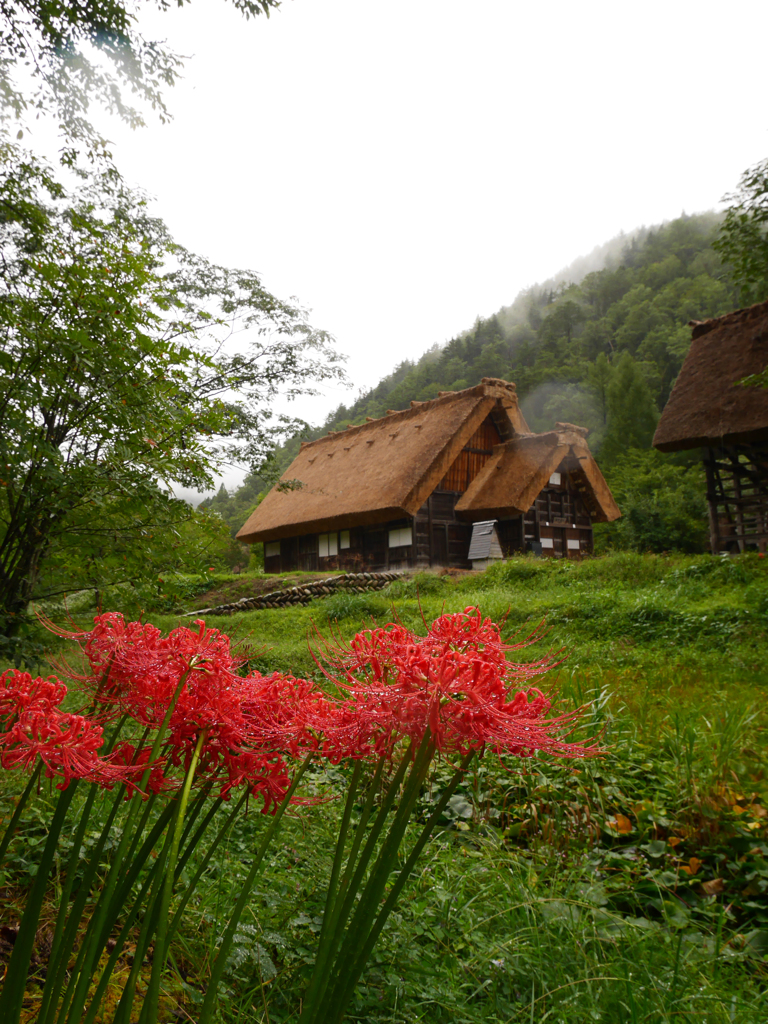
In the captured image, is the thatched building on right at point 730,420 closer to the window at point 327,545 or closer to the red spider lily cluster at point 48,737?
the window at point 327,545

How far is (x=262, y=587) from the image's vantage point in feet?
59.6

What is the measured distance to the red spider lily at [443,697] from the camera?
1.06 m

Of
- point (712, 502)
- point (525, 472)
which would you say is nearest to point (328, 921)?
point (712, 502)

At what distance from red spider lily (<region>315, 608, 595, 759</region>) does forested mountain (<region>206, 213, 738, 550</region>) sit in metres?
24.8

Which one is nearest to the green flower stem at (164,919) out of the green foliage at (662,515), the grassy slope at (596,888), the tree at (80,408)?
the grassy slope at (596,888)

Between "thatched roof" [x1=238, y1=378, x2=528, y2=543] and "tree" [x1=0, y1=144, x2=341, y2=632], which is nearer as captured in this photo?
"tree" [x1=0, y1=144, x2=341, y2=632]

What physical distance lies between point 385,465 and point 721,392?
28.9ft

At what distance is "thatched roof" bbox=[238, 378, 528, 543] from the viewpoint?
17.5 meters

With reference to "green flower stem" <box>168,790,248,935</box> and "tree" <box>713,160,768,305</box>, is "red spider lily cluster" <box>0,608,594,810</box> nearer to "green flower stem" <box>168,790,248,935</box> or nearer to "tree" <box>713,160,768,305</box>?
"green flower stem" <box>168,790,248,935</box>

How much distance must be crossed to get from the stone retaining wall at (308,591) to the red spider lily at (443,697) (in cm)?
1373

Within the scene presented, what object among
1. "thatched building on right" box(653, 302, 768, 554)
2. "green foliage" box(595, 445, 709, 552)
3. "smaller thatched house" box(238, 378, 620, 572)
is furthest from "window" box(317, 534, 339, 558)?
"green foliage" box(595, 445, 709, 552)

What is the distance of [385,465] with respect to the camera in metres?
18.9

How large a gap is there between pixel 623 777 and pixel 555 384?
45.5m

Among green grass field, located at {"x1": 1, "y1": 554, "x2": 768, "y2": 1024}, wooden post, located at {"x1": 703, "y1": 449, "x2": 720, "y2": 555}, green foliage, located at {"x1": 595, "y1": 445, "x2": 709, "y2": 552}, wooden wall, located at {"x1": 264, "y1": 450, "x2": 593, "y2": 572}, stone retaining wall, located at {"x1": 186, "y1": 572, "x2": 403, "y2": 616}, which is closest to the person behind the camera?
green grass field, located at {"x1": 1, "y1": 554, "x2": 768, "y2": 1024}
